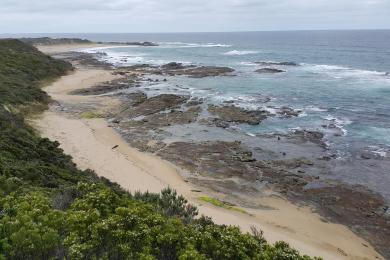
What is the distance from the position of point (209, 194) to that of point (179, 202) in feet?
18.2

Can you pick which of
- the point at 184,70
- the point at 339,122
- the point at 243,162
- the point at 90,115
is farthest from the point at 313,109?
the point at 184,70

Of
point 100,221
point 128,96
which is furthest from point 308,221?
point 128,96

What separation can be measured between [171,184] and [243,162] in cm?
559

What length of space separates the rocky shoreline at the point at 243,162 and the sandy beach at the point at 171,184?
2.45 ft

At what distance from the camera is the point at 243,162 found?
24750 millimetres

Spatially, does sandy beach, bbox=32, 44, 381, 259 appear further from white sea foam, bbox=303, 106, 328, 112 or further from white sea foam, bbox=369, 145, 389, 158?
white sea foam, bbox=303, 106, 328, 112

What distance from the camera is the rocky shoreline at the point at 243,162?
62.7 feet

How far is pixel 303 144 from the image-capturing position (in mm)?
28438

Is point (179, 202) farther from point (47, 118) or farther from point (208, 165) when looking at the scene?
point (47, 118)

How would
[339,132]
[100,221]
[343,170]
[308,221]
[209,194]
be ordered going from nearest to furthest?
[100,221]
[308,221]
[209,194]
[343,170]
[339,132]

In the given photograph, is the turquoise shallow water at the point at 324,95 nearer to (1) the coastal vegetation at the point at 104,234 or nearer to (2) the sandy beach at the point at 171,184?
(2) the sandy beach at the point at 171,184

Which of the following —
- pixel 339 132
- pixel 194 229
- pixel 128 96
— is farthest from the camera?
pixel 128 96

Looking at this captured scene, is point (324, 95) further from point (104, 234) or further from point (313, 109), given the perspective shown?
point (104, 234)

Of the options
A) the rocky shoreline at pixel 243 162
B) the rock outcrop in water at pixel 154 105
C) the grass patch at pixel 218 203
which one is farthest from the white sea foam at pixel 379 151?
the rock outcrop in water at pixel 154 105
